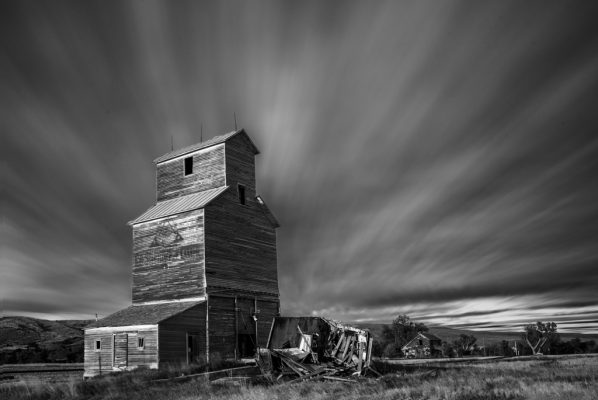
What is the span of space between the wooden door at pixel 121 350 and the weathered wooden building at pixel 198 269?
0.05m

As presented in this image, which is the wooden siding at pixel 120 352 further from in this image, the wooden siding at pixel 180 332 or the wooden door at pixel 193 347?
the wooden door at pixel 193 347

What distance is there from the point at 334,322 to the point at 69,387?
36.0 feet

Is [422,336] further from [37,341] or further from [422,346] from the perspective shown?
[37,341]

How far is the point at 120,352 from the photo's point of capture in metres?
28.2

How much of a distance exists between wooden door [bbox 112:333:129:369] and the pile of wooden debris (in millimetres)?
8028

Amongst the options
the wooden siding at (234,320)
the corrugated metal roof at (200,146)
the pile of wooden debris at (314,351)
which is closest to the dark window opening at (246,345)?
→ the wooden siding at (234,320)

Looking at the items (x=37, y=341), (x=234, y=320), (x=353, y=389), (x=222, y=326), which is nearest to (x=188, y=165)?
(x=234, y=320)

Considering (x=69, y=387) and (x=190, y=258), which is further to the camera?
(x=190, y=258)

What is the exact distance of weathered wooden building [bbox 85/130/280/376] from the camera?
1099 inches

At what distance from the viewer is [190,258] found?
99.5ft

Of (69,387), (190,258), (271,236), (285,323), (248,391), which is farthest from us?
(271,236)

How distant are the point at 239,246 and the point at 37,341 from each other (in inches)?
1616

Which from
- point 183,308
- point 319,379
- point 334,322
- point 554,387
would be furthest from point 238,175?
point 554,387

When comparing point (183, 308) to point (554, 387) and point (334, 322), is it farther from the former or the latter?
point (554, 387)
